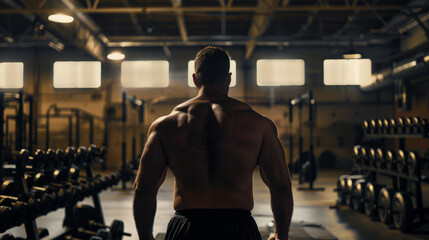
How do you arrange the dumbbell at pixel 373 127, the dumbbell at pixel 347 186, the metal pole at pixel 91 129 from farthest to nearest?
the metal pole at pixel 91 129, the dumbbell at pixel 347 186, the dumbbell at pixel 373 127

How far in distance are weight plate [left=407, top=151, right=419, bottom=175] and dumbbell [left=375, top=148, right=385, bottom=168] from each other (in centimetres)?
55

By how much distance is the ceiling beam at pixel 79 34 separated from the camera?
643 cm

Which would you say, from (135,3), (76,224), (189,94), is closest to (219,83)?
(76,224)

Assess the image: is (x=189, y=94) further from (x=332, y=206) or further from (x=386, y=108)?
(x=332, y=206)

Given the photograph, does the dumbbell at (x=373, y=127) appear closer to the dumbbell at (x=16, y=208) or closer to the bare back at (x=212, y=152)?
the dumbbell at (x=16, y=208)

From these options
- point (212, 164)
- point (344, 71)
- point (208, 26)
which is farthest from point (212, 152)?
point (344, 71)

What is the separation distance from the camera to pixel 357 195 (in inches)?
178

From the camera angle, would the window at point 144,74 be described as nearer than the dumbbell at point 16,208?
No

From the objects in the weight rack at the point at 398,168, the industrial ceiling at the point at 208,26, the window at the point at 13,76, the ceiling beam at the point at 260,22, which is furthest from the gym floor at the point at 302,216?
the window at the point at 13,76

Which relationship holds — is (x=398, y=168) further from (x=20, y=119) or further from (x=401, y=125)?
(x=20, y=119)

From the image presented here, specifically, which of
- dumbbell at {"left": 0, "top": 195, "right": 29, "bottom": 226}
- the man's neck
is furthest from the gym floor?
the man's neck

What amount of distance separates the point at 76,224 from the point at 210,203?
2.32 metres

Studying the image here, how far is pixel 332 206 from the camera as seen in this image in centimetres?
486

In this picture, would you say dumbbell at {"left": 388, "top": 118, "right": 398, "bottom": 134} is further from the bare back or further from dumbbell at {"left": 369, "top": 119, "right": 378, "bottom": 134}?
the bare back
